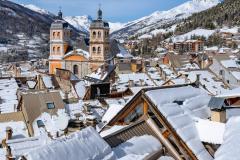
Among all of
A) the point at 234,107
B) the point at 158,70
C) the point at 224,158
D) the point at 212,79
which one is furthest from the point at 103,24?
the point at 224,158

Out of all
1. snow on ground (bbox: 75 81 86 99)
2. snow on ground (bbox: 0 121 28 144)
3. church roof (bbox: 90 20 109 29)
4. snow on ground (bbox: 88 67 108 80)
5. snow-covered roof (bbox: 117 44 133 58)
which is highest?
church roof (bbox: 90 20 109 29)

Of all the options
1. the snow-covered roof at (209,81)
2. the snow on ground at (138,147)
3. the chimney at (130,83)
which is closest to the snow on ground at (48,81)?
the chimney at (130,83)

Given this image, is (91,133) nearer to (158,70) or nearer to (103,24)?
(158,70)

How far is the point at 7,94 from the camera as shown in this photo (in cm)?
4381

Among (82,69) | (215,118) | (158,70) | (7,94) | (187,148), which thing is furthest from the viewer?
(82,69)

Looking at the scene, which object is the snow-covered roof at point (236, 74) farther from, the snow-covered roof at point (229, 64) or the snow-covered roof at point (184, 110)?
the snow-covered roof at point (184, 110)

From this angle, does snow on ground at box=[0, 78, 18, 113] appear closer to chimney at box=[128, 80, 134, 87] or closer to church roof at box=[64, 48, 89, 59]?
chimney at box=[128, 80, 134, 87]

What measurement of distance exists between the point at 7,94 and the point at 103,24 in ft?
170

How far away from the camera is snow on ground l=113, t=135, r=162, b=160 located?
36.1ft

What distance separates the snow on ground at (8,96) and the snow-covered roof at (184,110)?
2509 centimetres

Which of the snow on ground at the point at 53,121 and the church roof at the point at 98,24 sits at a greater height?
the church roof at the point at 98,24

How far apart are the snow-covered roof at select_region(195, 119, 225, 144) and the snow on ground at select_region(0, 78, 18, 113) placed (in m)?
26.9

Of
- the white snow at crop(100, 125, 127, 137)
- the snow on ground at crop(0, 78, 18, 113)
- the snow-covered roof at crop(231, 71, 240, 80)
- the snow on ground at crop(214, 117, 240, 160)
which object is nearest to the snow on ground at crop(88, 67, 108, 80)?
the snow-covered roof at crop(231, 71, 240, 80)

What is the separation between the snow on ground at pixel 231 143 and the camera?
31.1 ft
